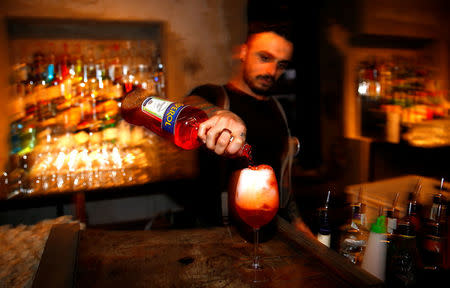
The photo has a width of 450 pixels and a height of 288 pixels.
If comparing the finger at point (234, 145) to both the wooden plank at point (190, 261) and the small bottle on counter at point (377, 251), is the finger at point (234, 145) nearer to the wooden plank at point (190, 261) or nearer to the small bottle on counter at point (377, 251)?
the wooden plank at point (190, 261)

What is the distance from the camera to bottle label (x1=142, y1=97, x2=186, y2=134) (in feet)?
3.87

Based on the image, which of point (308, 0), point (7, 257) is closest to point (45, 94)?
point (7, 257)

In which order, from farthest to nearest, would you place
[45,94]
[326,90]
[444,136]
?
[326,90] < [444,136] < [45,94]

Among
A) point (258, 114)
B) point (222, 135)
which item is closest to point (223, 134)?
point (222, 135)

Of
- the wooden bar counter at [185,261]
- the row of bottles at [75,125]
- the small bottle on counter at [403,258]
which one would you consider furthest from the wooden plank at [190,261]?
the row of bottles at [75,125]

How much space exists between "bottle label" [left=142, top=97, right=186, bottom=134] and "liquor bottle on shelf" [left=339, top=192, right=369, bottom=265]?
657 mm

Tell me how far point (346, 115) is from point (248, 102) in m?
2.53

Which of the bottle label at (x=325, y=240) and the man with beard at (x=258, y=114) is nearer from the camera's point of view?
the bottle label at (x=325, y=240)

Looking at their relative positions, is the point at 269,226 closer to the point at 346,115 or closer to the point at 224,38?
the point at 224,38

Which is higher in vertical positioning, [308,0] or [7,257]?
[308,0]

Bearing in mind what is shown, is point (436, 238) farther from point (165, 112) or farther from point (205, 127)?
point (165, 112)

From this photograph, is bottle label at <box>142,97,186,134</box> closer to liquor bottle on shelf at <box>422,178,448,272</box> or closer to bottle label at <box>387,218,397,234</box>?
bottle label at <box>387,218,397,234</box>

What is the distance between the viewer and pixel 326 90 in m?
4.23

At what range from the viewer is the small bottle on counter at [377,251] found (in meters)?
1.03
